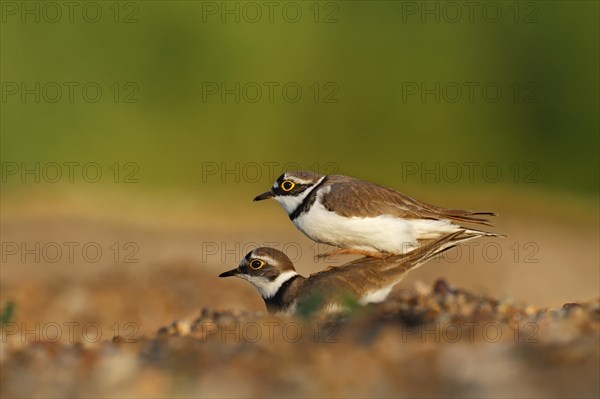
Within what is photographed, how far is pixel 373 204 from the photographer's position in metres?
7.50

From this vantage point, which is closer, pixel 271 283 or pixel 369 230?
pixel 271 283

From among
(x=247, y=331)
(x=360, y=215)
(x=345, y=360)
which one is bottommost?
(x=247, y=331)

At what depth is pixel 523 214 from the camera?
1611cm

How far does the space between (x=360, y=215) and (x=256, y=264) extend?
31.4 inches

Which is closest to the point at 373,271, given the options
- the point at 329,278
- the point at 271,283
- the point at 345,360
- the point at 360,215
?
the point at 329,278

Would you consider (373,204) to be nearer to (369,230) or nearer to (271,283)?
(369,230)

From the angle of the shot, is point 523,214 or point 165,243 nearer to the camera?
point 165,243

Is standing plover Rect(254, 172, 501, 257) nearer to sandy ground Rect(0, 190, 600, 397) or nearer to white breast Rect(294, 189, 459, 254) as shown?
white breast Rect(294, 189, 459, 254)

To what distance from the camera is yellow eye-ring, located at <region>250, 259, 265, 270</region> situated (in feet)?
23.8

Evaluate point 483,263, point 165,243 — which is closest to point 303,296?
point 483,263

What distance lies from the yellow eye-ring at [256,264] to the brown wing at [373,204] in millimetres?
610

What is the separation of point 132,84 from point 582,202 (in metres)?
7.66

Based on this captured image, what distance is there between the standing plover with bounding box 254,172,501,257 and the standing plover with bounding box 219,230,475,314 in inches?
5.8

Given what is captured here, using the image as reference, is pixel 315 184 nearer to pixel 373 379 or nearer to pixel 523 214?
pixel 373 379
